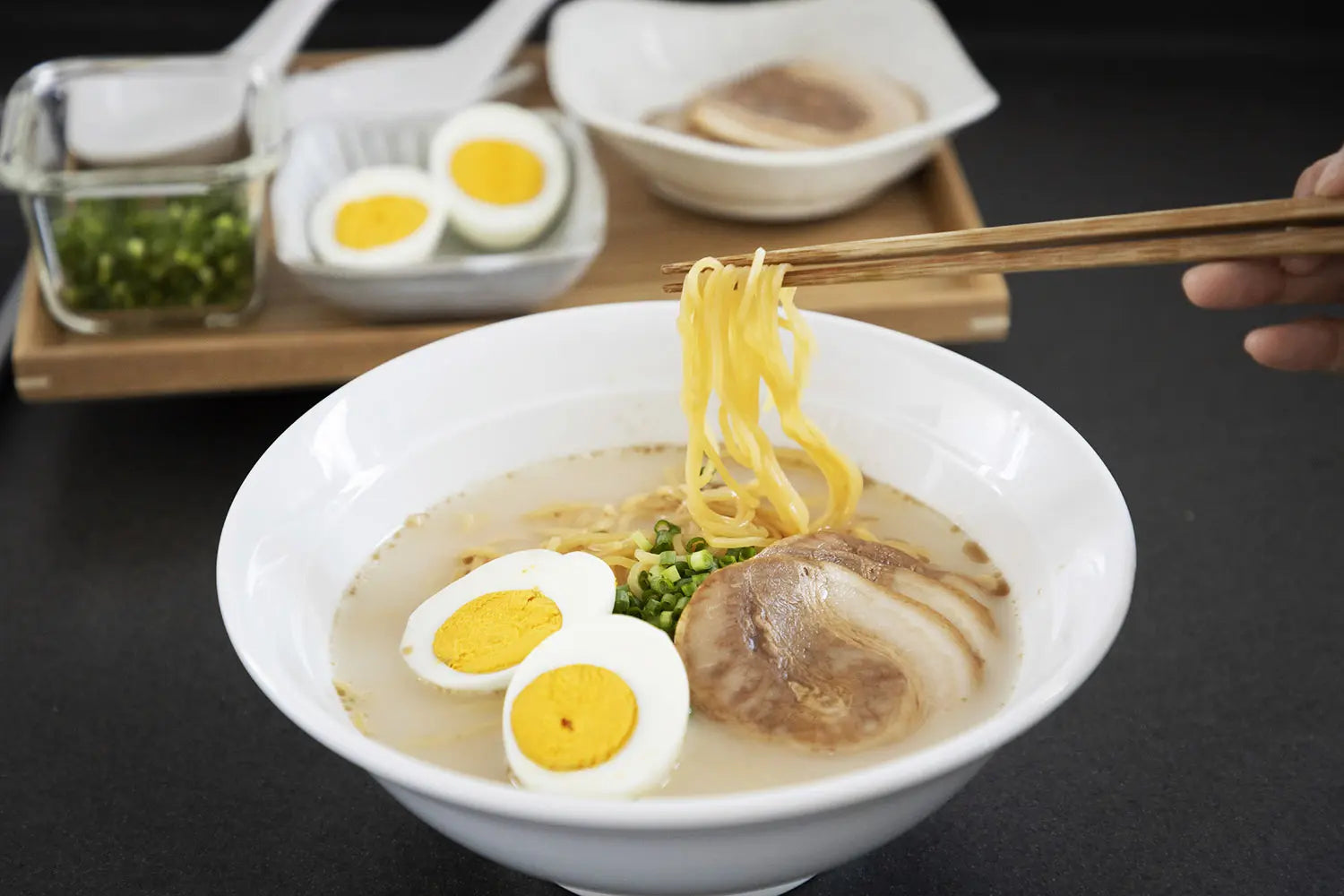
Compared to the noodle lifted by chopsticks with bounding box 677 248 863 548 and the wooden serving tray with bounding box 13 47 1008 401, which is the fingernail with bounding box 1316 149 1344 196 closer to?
the noodle lifted by chopsticks with bounding box 677 248 863 548

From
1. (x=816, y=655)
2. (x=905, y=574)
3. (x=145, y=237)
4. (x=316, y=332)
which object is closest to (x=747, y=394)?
(x=905, y=574)

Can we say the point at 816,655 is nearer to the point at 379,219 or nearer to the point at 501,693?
the point at 501,693

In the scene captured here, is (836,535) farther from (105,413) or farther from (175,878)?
(105,413)

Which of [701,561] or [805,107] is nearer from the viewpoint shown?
[701,561]

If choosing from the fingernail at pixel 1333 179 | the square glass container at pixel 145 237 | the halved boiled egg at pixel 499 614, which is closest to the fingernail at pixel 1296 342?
the fingernail at pixel 1333 179

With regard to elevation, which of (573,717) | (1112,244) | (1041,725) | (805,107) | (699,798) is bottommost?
(1041,725)

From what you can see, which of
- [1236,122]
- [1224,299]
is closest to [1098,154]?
[1236,122]

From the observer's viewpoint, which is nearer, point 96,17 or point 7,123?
point 7,123
